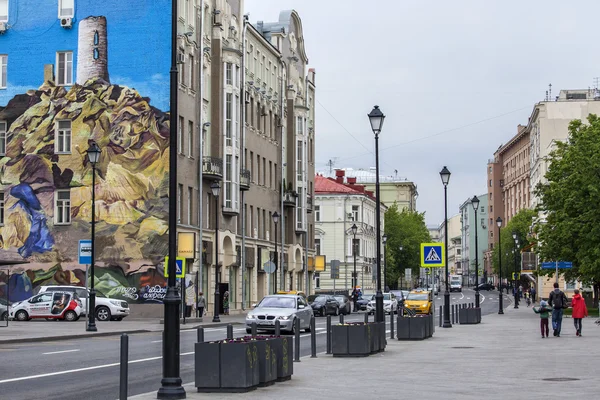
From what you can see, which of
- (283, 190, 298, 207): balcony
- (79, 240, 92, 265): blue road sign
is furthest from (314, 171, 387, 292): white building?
(79, 240, 92, 265): blue road sign

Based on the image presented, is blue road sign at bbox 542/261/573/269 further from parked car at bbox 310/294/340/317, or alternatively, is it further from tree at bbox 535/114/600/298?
parked car at bbox 310/294/340/317

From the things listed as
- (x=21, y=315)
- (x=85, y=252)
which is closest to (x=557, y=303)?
(x=85, y=252)

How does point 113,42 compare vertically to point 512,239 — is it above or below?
above

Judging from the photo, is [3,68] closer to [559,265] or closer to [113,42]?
[113,42]

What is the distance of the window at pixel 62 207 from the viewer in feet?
185

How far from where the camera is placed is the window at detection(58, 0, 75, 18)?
57.0 metres

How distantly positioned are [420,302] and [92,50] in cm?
2172

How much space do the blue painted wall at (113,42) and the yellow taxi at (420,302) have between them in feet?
53.0

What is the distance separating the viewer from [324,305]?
63031mm

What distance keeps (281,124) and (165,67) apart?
80.1 ft

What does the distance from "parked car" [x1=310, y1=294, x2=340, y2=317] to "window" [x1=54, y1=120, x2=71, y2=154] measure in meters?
16.8

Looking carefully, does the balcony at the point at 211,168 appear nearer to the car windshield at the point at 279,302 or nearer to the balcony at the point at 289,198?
the balcony at the point at 289,198

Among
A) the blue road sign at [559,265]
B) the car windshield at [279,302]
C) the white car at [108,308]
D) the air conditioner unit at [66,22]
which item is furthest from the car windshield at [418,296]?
the air conditioner unit at [66,22]

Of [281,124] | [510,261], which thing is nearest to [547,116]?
[510,261]
